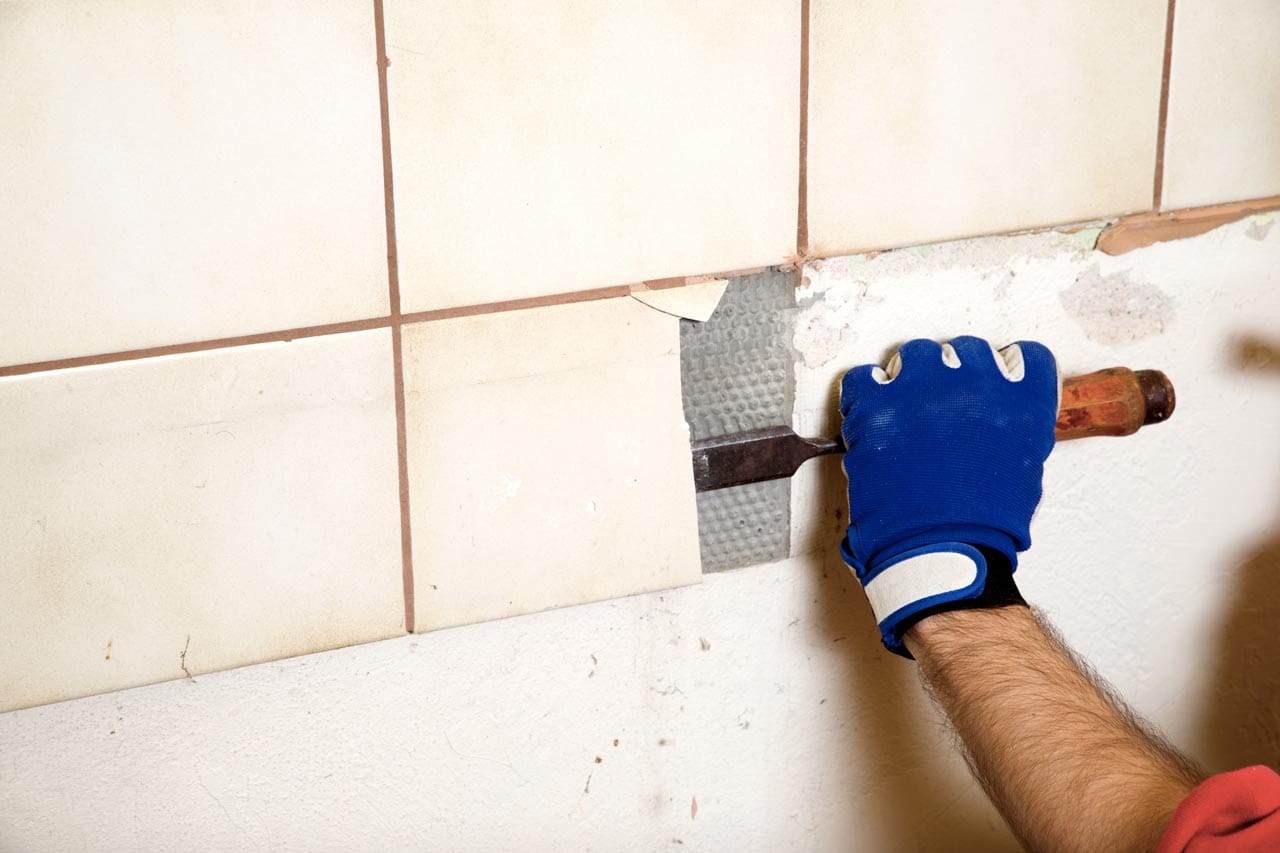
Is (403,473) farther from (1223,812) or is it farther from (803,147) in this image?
(1223,812)

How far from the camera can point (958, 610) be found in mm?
950

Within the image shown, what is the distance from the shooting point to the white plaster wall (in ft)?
3.06

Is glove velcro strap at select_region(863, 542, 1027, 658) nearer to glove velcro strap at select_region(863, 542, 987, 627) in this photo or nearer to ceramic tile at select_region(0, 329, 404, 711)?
glove velcro strap at select_region(863, 542, 987, 627)

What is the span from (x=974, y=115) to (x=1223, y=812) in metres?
0.63

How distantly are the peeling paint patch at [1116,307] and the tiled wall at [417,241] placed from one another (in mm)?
100

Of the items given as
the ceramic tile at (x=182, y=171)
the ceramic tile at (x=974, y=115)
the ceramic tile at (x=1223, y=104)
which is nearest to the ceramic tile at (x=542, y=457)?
the ceramic tile at (x=182, y=171)

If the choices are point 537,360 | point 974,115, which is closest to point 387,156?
point 537,360

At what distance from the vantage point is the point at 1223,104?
105cm

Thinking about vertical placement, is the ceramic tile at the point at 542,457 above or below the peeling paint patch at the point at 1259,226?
below

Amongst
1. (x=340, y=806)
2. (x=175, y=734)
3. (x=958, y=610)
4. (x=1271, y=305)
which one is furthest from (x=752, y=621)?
(x=1271, y=305)

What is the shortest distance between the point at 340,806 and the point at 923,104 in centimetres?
87

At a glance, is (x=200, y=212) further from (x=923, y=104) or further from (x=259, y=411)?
(x=923, y=104)

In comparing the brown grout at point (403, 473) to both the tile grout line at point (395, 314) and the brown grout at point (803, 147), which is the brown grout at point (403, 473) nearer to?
the tile grout line at point (395, 314)

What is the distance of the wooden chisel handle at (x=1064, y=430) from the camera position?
3.25 ft
